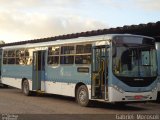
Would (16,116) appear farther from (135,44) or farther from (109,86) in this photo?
(135,44)

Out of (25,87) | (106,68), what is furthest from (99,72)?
(25,87)

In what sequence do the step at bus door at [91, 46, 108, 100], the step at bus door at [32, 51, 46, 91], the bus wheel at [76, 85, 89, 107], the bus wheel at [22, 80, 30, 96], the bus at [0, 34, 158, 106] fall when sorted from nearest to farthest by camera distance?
the bus at [0, 34, 158, 106], the step at bus door at [91, 46, 108, 100], the bus wheel at [76, 85, 89, 107], the step at bus door at [32, 51, 46, 91], the bus wheel at [22, 80, 30, 96]

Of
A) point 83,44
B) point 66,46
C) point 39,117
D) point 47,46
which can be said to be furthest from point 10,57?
point 39,117

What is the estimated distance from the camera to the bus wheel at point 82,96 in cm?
1824

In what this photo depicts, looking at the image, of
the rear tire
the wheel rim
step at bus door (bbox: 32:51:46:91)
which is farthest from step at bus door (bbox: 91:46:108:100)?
the rear tire

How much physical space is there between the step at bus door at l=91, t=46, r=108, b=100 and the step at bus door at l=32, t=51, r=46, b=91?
211 inches

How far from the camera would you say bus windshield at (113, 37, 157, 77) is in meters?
16.9

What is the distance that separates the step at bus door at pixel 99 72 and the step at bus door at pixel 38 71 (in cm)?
537

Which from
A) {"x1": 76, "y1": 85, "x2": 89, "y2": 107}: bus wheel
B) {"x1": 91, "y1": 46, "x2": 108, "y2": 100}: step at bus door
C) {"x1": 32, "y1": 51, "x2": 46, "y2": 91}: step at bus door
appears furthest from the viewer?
{"x1": 32, "y1": 51, "x2": 46, "y2": 91}: step at bus door

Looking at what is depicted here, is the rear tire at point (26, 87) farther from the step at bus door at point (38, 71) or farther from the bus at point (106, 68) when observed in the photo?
the bus at point (106, 68)

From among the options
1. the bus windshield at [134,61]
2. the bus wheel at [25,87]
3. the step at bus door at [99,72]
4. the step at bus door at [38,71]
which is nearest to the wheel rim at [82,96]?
the step at bus door at [99,72]

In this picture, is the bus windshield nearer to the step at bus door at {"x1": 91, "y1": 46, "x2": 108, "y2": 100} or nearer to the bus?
the bus

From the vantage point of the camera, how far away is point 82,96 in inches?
728

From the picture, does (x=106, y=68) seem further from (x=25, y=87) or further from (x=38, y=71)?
(x=25, y=87)
